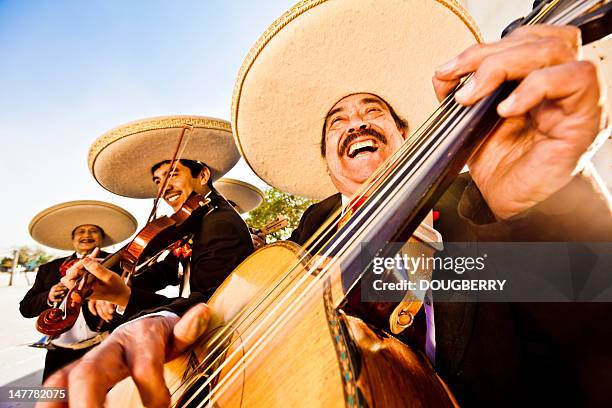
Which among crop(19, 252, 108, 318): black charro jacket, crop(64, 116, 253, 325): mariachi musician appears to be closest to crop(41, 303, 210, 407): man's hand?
crop(64, 116, 253, 325): mariachi musician

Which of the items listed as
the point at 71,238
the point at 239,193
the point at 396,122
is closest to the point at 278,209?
the point at 239,193

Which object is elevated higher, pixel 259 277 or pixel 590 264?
pixel 259 277

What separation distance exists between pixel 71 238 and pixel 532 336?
546cm

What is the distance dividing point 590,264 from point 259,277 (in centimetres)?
86

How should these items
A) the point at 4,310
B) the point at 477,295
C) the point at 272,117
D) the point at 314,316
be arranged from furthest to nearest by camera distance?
the point at 4,310, the point at 272,117, the point at 477,295, the point at 314,316

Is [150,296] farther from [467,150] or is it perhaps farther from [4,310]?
[4,310]

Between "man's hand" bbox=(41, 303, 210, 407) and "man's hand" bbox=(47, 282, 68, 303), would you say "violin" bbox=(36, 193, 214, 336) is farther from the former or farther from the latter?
"man's hand" bbox=(41, 303, 210, 407)

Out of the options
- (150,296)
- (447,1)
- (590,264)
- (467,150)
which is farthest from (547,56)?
(150,296)

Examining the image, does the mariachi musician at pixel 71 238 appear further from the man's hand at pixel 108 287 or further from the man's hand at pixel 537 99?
the man's hand at pixel 537 99

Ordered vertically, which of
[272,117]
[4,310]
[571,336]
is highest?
[4,310]

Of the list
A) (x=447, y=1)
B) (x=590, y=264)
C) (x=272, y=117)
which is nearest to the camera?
(x=590, y=264)

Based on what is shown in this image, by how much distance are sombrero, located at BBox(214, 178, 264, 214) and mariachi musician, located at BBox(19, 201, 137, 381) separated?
4.84 ft

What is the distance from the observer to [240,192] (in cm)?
530

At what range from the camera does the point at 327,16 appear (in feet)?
4.26
